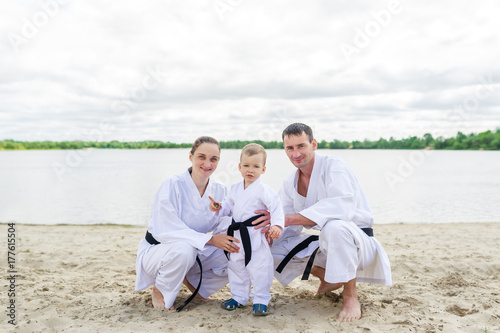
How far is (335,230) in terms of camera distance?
3432mm

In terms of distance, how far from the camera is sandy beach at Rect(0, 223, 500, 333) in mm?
3268

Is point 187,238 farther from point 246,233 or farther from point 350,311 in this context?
point 350,311

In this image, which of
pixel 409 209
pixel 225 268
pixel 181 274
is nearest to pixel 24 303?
pixel 181 274

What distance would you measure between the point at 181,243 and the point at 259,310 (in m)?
0.94

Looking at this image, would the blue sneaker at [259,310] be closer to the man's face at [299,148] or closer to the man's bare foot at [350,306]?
the man's bare foot at [350,306]

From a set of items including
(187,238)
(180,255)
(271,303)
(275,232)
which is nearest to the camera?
(275,232)

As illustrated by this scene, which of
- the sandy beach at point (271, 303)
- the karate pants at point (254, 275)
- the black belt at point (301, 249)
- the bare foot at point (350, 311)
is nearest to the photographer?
the sandy beach at point (271, 303)

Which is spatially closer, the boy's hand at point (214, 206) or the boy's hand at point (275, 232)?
the boy's hand at point (275, 232)

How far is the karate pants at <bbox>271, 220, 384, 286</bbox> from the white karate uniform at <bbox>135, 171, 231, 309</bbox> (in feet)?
2.48

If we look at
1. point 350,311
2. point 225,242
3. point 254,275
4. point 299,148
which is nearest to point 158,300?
point 225,242

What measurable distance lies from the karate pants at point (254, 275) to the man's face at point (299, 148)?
97 cm

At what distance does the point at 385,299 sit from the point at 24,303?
363 cm

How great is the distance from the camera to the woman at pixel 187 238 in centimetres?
360

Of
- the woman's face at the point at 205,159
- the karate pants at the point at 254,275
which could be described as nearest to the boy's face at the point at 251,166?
the woman's face at the point at 205,159
